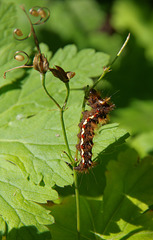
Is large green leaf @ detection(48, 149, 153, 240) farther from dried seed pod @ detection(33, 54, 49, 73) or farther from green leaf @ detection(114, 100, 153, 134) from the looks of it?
green leaf @ detection(114, 100, 153, 134)

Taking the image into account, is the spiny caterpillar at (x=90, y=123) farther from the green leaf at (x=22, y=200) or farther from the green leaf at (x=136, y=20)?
the green leaf at (x=136, y=20)

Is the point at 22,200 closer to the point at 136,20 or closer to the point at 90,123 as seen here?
the point at 90,123

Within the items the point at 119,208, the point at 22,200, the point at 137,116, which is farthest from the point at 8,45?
the point at 137,116

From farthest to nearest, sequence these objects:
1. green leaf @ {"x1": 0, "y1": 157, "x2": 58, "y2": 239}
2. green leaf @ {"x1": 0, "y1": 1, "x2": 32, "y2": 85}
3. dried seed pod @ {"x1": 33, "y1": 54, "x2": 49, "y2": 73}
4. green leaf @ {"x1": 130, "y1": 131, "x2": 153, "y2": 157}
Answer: green leaf @ {"x1": 130, "y1": 131, "x2": 153, "y2": 157}, green leaf @ {"x1": 0, "y1": 1, "x2": 32, "y2": 85}, green leaf @ {"x1": 0, "y1": 157, "x2": 58, "y2": 239}, dried seed pod @ {"x1": 33, "y1": 54, "x2": 49, "y2": 73}

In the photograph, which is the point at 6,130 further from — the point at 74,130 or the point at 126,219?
the point at 126,219

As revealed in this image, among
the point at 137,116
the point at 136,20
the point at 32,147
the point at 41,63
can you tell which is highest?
the point at 41,63

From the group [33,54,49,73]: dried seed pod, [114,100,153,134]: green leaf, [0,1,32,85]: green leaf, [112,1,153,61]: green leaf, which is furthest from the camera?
[112,1,153,61]: green leaf

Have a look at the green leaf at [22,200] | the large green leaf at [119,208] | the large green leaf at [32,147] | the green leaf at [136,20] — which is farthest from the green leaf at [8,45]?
the green leaf at [136,20]

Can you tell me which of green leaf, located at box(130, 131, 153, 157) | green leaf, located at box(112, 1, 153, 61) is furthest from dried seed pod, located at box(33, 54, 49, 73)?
green leaf, located at box(112, 1, 153, 61)
